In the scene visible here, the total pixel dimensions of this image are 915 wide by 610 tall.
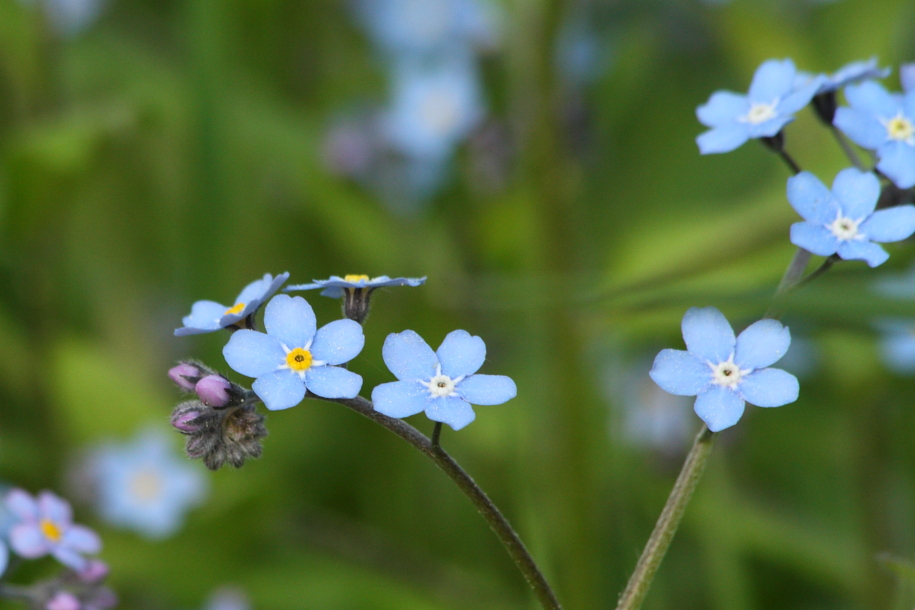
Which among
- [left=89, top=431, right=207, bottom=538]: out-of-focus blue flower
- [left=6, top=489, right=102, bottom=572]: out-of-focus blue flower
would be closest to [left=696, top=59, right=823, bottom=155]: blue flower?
[left=6, top=489, right=102, bottom=572]: out-of-focus blue flower

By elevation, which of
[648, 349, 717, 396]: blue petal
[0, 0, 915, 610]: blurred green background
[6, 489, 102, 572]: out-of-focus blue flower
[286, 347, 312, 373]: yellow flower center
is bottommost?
[6, 489, 102, 572]: out-of-focus blue flower

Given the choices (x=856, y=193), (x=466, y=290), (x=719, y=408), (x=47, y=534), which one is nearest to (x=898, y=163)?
(x=856, y=193)

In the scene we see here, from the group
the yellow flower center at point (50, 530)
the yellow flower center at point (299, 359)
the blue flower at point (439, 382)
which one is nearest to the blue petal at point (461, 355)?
the blue flower at point (439, 382)

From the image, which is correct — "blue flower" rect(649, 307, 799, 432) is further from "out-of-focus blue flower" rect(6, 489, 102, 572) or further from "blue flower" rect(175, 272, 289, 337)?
"out-of-focus blue flower" rect(6, 489, 102, 572)

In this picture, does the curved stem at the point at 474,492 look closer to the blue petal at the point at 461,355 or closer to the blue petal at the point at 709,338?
the blue petal at the point at 461,355

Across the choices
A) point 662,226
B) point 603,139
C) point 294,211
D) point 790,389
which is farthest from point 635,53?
point 790,389

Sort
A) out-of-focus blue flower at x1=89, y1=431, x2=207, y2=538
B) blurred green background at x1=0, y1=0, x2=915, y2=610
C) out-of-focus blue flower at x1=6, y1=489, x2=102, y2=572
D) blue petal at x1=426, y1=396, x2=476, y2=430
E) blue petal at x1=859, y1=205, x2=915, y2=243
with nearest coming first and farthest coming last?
1. blue petal at x1=426, y1=396, x2=476, y2=430
2. blue petal at x1=859, y1=205, x2=915, y2=243
3. out-of-focus blue flower at x1=6, y1=489, x2=102, y2=572
4. blurred green background at x1=0, y1=0, x2=915, y2=610
5. out-of-focus blue flower at x1=89, y1=431, x2=207, y2=538

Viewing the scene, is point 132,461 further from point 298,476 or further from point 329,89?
point 329,89
